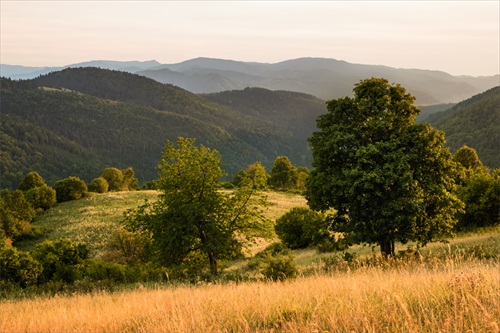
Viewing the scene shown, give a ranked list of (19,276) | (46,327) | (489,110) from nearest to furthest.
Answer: (46,327)
(19,276)
(489,110)

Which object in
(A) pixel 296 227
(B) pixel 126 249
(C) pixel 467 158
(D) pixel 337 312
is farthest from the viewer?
(C) pixel 467 158

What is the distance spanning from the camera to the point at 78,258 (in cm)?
3438

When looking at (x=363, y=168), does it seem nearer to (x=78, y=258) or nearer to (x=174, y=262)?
(x=174, y=262)

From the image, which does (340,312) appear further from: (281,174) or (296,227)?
(281,174)

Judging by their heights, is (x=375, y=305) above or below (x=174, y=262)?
above

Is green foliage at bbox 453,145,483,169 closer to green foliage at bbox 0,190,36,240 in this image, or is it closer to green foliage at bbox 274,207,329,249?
green foliage at bbox 274,207,329,249

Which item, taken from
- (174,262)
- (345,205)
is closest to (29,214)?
(174,262)

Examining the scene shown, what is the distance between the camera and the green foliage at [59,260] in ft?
99.1

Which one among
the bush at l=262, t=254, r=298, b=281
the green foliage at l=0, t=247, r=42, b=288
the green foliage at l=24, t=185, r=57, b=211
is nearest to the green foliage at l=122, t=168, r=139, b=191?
the green foliage at l=24, t=185, r=57, b=211

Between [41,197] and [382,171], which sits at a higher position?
[382,171]

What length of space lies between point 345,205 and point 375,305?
13055 mm

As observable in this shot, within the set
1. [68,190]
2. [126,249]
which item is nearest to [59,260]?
[126,249]

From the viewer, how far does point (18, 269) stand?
29.1 m

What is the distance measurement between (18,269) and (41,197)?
141 ft
